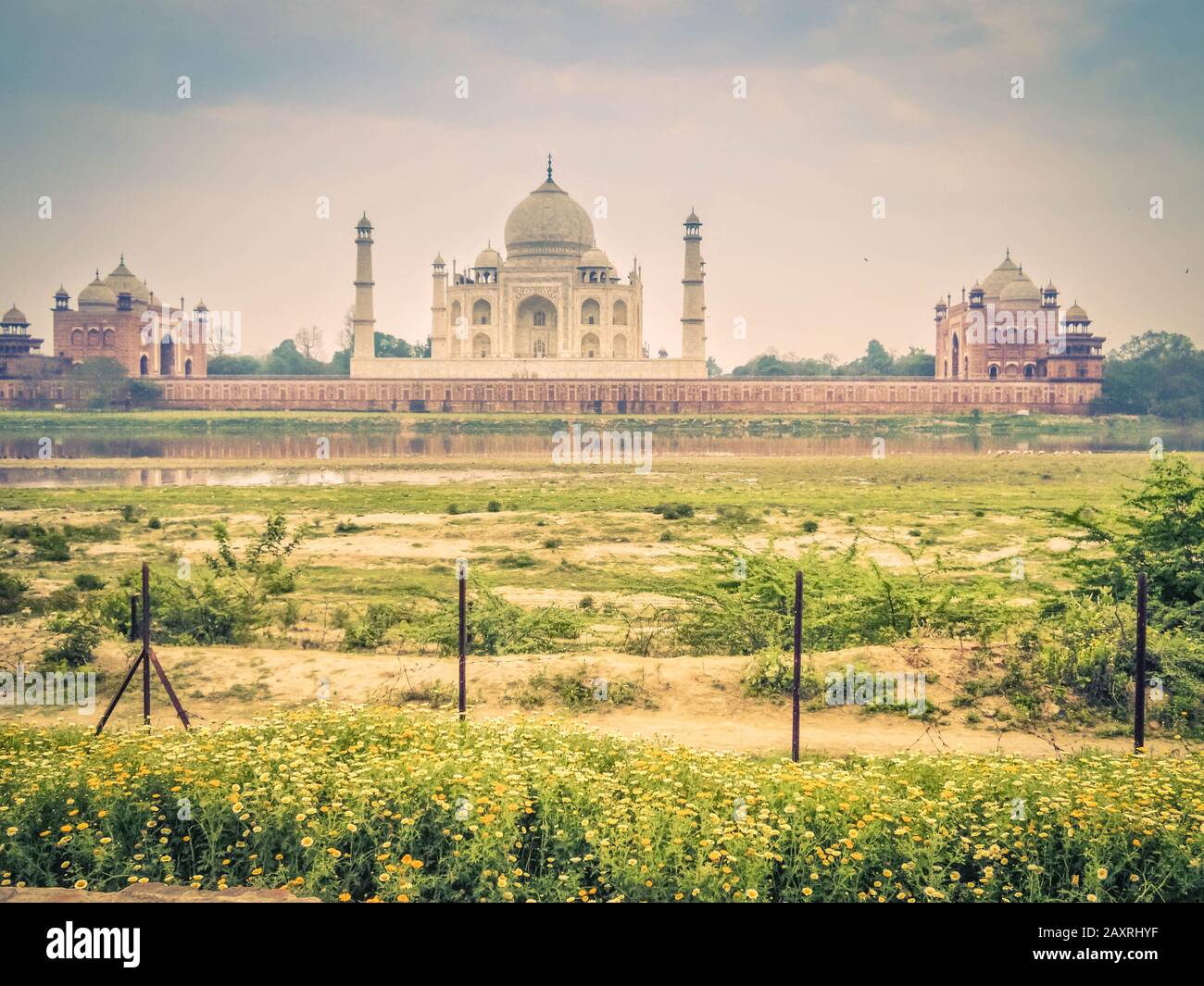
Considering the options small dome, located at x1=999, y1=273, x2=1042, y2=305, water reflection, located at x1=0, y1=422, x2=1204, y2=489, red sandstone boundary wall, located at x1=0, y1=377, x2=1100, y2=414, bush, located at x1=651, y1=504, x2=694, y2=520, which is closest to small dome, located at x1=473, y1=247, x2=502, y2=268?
red sandstone boundary wall, located at x1=0, y1=377, x2=1100, y2=414

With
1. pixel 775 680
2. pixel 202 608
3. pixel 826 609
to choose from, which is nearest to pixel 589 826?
pixel 775 680

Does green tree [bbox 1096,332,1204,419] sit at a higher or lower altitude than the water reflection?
higher

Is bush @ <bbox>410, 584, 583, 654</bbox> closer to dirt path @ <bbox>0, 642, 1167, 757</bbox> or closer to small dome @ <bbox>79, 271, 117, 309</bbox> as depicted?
dirt path @ <bbox>0, 642, 1167, 757</bbox>

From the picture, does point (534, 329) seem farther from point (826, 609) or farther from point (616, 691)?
point (616, 691)

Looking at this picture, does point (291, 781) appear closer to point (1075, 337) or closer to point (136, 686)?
point (136, 686)

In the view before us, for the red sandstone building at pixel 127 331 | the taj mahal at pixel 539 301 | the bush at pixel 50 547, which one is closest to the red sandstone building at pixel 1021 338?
the taj mahal at pixel 539 301

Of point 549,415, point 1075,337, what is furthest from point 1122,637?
point 1075,337
